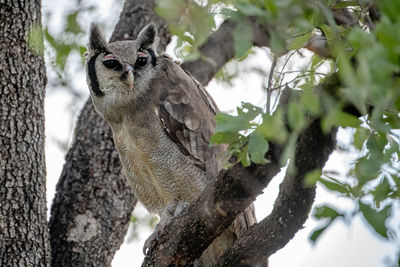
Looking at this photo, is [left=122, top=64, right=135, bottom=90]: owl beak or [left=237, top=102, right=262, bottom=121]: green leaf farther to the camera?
[left=122, top=64, right=135, bottom=90]: owl beak

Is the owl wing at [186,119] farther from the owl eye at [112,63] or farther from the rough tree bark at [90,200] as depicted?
the rough tree bark at [90,200]

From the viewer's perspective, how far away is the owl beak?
4066 millimetres

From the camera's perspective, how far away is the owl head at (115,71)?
4.16 metres

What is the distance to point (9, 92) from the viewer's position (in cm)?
402

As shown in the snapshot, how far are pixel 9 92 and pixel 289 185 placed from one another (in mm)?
2099

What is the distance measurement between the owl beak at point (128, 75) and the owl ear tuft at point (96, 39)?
11.2 inches

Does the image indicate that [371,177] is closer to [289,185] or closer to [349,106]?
[349,106]

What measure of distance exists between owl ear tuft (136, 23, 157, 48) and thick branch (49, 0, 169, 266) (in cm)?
83

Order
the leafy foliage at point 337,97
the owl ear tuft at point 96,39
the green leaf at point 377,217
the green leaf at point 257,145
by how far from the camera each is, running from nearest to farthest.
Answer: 1. the leafy foliage at point 337,97
2. the green leaf at point 377,217
3. the green leaf at point 257,145
4. the owl ear tuft at point 96,39

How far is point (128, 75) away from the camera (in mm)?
4082

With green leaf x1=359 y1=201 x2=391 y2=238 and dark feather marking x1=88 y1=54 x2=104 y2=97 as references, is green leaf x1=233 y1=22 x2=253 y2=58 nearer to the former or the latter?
green leaf x1=359 y1=201 x2=391 y2=238

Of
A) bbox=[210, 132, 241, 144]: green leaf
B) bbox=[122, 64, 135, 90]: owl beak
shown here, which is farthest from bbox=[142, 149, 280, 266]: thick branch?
bbox=[122, 64, 135, 90]: owl beak

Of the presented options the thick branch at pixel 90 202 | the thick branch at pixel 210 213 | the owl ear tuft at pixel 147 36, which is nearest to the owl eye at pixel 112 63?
the owl ear tuft at pixel 147 36

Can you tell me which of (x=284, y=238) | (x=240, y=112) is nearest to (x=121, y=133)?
(x=284, y=238)
